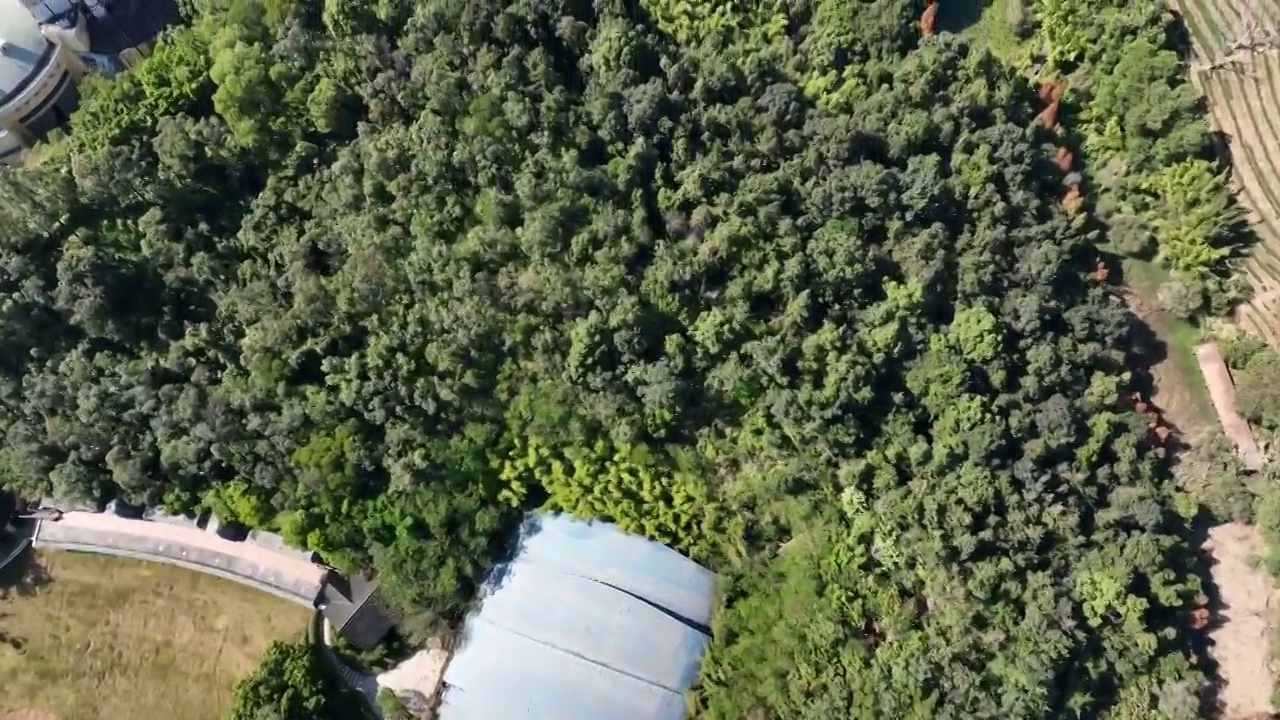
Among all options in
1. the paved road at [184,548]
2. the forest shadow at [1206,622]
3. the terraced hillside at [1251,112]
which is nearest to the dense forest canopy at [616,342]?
the forest shadow at [1206,622]

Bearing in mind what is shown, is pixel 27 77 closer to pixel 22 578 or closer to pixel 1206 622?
→ pixel 22 578

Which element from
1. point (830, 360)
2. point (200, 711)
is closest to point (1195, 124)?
point (830, 360)

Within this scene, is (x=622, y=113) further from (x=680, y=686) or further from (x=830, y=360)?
(x=680, y=686)

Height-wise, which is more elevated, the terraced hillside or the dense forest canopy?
the terraced hillside

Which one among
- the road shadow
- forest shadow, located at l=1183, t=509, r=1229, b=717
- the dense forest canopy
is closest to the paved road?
the road shadow

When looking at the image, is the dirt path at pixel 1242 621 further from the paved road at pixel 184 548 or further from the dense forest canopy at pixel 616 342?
the paved road at pixel 184 548

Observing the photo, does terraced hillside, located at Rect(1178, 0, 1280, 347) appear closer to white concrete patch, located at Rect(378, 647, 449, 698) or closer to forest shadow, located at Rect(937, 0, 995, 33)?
forest shadow, located at Rect(937, 0, 995, 33)

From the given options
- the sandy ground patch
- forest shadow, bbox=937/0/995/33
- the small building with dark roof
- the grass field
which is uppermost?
forest shadow, bbox=937/0/995/33
